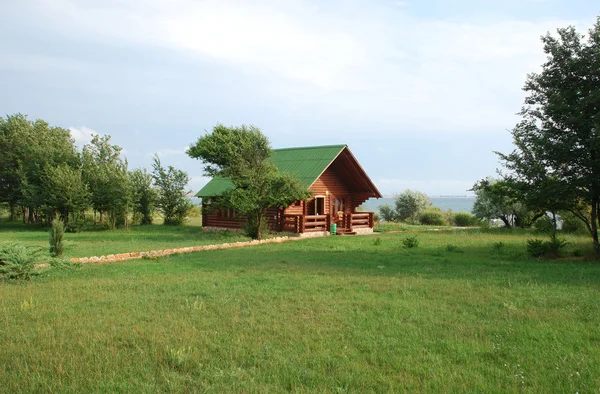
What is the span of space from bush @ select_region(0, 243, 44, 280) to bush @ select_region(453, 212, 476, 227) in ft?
118

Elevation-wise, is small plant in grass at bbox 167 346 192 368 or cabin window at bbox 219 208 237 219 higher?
cabin window at bbox 219 208 237 219

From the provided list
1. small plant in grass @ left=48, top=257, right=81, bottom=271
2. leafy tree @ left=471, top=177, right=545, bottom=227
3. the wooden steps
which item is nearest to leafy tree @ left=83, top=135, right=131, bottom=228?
the wooden steps

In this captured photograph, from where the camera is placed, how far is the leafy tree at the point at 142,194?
3394 cm

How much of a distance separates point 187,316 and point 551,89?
13887mm

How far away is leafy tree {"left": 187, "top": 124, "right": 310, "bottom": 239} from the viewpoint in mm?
21938

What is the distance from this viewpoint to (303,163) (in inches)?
1118

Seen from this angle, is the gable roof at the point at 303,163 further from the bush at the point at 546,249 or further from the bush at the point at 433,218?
the bush at the point at 433,218

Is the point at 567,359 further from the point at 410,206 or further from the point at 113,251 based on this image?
the point at 410,206

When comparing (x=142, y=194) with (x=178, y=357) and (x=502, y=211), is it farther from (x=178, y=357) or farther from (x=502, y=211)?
(x=178, y=357)

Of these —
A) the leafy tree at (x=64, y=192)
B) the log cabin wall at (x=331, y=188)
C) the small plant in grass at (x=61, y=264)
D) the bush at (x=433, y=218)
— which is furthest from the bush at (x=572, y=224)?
the leafy tree at (x=64, y=192)

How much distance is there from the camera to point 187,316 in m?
7.02

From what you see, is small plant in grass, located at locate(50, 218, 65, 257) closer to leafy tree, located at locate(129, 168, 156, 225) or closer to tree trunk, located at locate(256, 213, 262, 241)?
tree trunk, located at locate(256, 213, 262, 241)

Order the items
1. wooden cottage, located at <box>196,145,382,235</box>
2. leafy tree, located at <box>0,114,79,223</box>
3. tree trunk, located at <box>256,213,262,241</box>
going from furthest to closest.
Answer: leafy tree, located at <box>0,114,79,223</box> < wooden cottage, located at <box>196,145,382,235</box> < tree trunk, located at <box>256,213,262,241</box>

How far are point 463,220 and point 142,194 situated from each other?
27.8 metres
